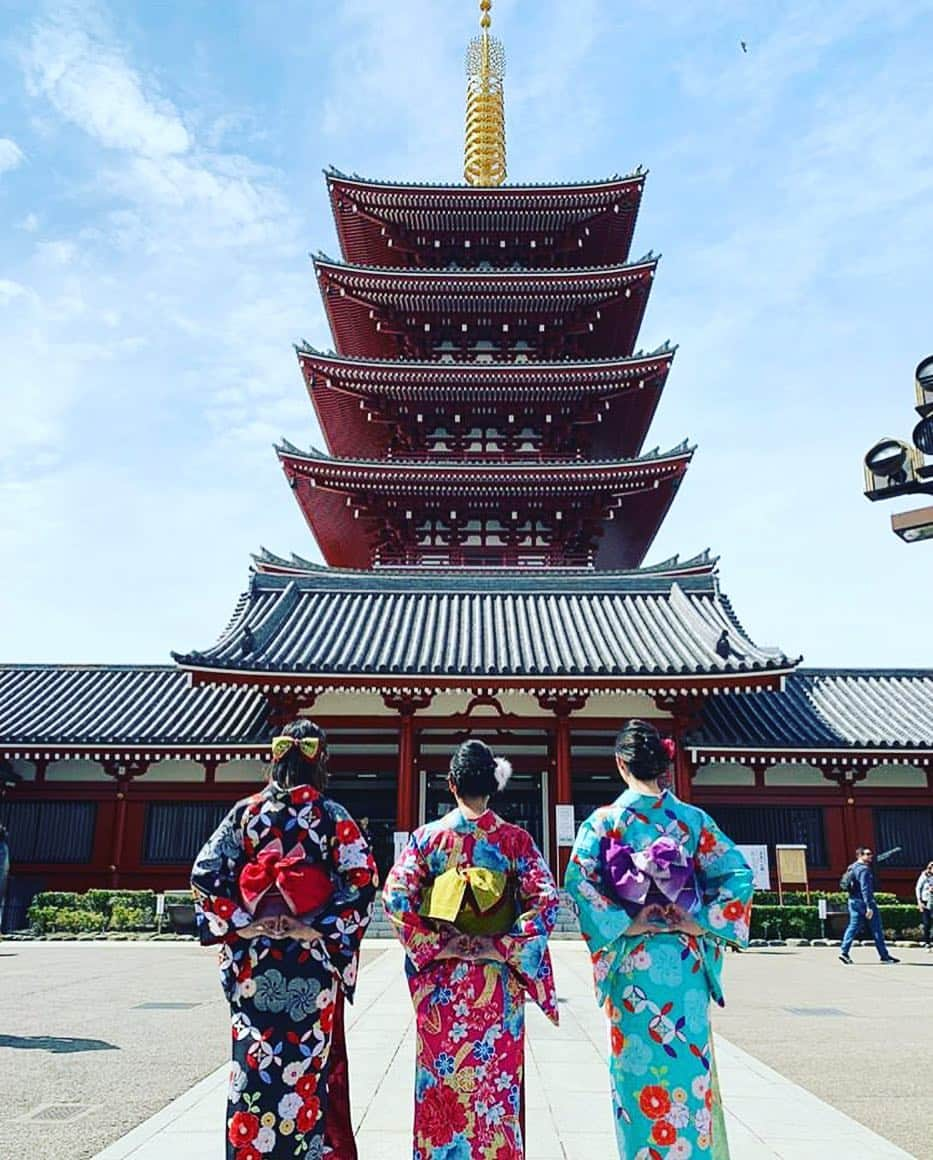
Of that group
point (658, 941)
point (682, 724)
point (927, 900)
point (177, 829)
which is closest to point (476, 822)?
point (658, 941)

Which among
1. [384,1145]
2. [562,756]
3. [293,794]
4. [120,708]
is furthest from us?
[120,708]

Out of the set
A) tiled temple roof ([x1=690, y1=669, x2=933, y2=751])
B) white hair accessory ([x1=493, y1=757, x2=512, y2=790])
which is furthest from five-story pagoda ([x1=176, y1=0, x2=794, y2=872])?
white hair accessory ([x1=493, y1=757, x2=512, y2=790])

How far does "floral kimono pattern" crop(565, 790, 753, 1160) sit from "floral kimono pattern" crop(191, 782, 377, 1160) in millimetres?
849

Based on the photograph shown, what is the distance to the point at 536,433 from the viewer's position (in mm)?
22844

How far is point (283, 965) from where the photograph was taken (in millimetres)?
3271

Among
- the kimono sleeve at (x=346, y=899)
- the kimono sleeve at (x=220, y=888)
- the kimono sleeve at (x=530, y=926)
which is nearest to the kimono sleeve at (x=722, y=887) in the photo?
the kimono sleeve at (x=530, y=926)

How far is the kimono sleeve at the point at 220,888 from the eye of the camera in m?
3.31

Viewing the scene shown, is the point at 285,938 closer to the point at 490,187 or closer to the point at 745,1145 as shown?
the point at 745,1145

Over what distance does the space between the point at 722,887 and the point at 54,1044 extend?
514 centimetres

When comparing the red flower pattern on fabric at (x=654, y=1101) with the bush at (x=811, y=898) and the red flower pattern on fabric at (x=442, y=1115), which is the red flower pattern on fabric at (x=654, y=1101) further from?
the bush at (x=811, y=898)

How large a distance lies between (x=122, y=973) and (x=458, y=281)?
17.5m

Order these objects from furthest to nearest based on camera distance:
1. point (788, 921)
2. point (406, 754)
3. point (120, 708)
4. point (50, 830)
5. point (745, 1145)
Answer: point (120, 708) → point (50, 830) → point (406, 754) → point (788, 921) → point (745, 1145)

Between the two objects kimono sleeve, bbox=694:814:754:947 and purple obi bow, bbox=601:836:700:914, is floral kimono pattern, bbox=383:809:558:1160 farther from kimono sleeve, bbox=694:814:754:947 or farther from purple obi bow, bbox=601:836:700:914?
kimono sleeve, bbox=694:814:754:947

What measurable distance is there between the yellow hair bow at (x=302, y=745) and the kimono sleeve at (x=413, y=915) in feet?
1.74
